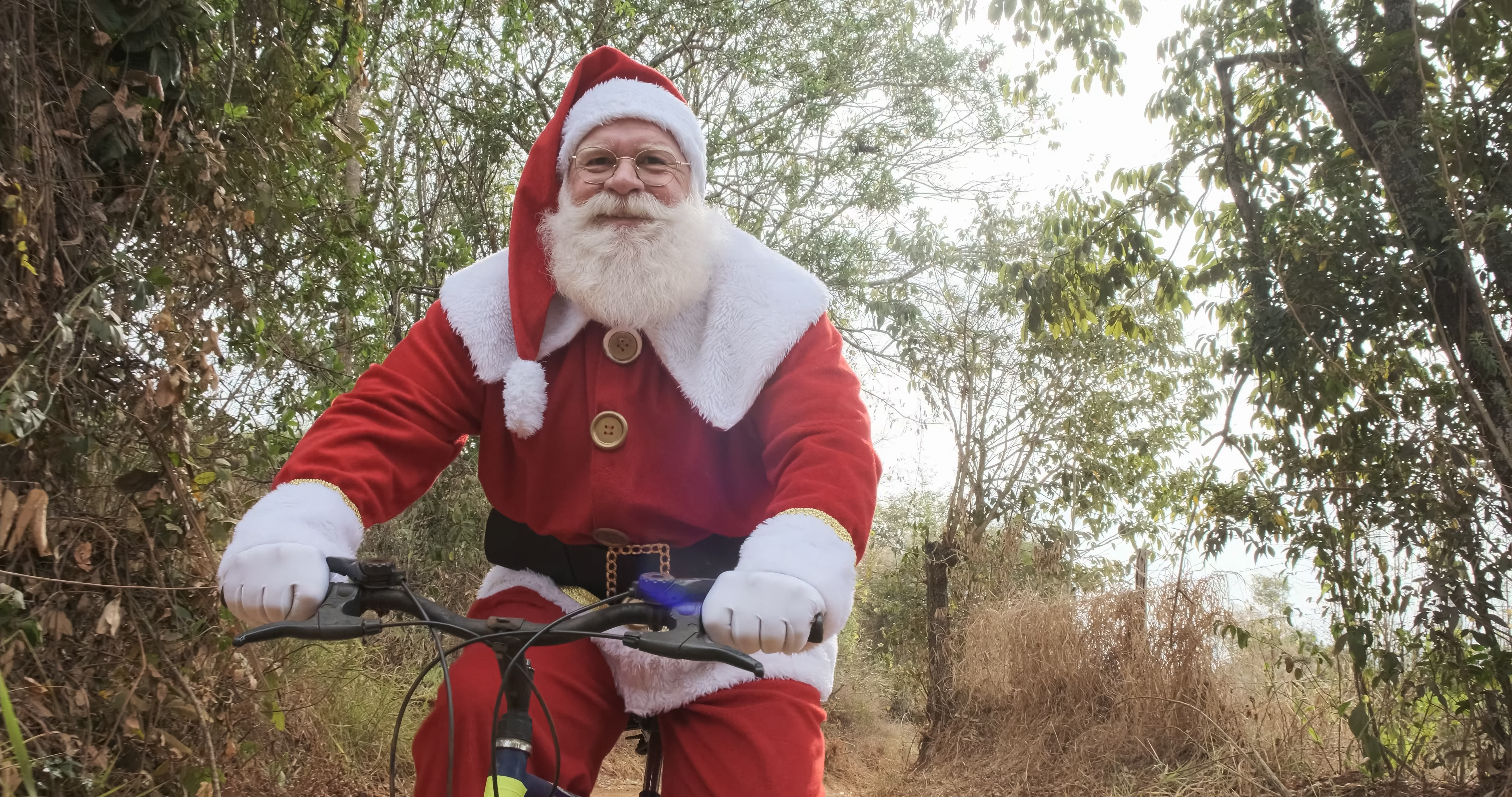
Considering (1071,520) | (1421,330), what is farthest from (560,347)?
(1071,520)

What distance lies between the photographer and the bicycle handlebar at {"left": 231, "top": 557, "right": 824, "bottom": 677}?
128 cm

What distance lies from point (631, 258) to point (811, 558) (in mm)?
918

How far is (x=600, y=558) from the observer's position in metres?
2.10

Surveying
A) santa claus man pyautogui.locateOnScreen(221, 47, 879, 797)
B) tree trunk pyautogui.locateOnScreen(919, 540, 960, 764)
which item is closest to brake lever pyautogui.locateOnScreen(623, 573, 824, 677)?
santa claus man pyautogui.locateOnScreen(221, 47, 879, 797)

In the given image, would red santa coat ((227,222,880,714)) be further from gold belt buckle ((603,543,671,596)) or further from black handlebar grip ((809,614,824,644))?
black handlebar grip ((809,614,824,644))

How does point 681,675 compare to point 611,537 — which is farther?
point 611,537

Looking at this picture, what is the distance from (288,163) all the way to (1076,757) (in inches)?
196

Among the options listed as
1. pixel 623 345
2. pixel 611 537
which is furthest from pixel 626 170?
pixel 611 537

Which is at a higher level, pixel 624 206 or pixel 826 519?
pixel 624 206

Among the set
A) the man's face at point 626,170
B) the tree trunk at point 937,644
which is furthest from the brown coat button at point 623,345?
the tree trunk at point 937,644

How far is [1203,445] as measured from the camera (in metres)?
4.55

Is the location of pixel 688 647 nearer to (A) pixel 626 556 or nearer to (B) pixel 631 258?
(A) pixel 626 556

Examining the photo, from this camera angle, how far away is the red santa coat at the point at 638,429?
1866 mm

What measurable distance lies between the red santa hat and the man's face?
0.05ft
